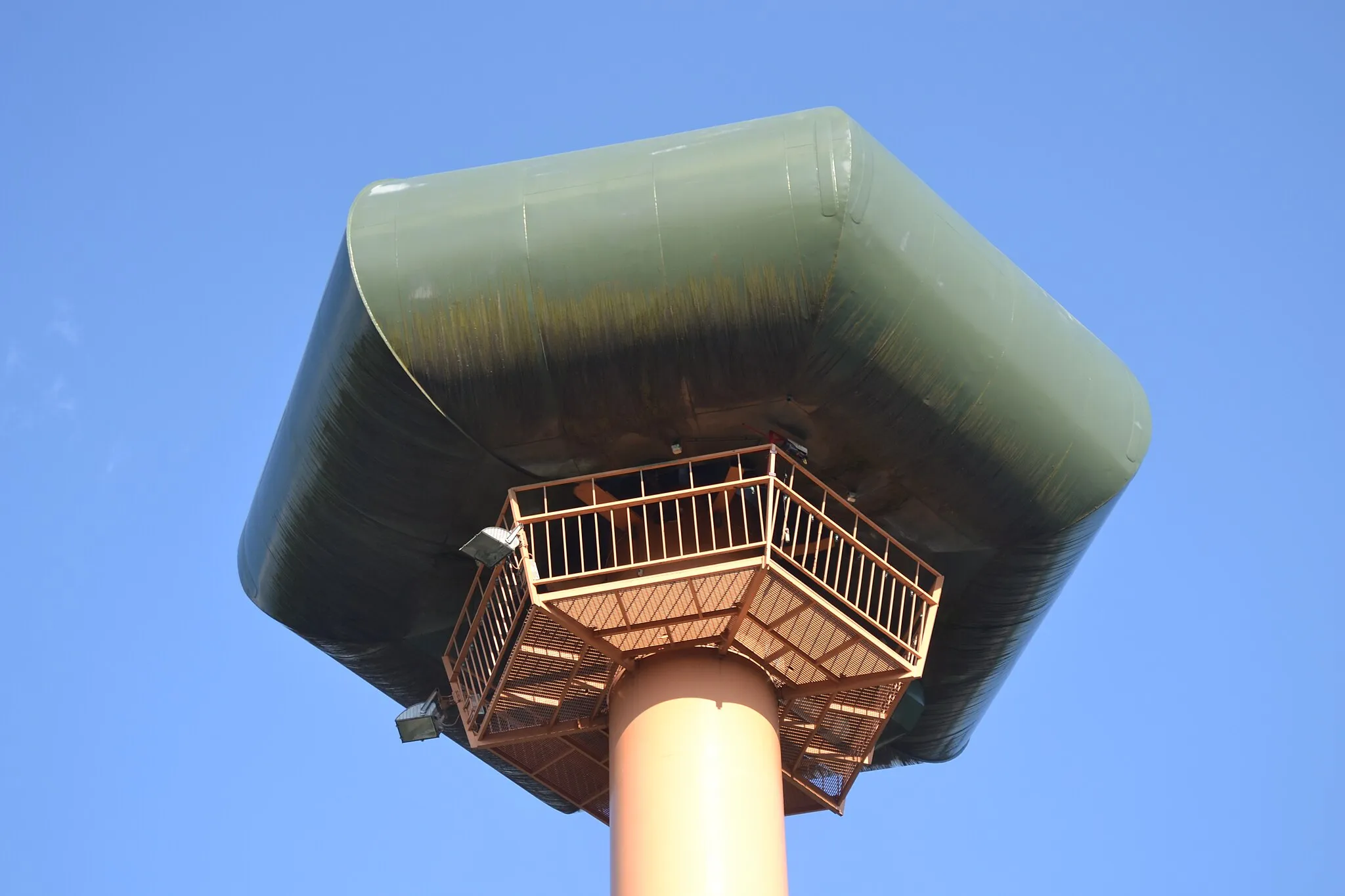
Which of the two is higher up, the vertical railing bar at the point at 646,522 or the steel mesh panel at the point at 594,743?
the vertical railing bar at the point at 646,522

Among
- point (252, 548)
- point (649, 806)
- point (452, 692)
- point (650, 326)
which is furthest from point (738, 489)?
point (252, 548)

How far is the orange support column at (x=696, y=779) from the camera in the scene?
23.2 m

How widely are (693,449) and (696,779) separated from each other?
4.31 metres

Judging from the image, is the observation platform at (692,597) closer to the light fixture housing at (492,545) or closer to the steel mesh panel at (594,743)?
the light fixture housing at (492,545)

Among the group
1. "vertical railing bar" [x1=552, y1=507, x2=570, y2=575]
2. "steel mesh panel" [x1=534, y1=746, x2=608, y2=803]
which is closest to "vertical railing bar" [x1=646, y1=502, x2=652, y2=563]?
"vertical railing bar" [x1=552, y1=507, x2=570, y2=575]

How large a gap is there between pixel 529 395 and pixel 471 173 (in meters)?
3.07

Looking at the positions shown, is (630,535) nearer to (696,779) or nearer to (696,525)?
(696,525)

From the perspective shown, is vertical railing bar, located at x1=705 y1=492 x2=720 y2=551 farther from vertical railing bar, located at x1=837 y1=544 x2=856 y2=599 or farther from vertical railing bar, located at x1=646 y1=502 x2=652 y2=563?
vertical railing bar, located at x1=837 y1=544 x2=856 y2=599

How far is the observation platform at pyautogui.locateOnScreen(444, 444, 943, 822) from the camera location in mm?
23656

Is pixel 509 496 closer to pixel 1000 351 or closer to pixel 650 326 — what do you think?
pixel 650 326

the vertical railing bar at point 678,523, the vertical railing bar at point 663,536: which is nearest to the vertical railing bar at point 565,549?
the vertical railing bar at point 663,536

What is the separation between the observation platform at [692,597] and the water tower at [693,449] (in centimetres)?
5

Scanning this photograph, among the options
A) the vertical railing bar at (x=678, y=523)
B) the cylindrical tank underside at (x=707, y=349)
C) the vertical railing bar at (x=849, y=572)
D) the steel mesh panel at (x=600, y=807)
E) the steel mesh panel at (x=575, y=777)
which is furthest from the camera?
the steel mesh panel at (x=600, y=807)

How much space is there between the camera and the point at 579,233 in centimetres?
2256
